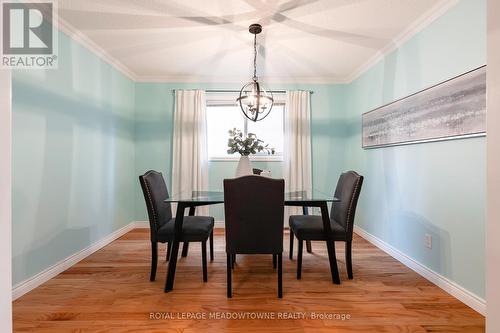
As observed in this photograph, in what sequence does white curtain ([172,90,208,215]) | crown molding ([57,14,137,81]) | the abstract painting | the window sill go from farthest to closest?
the window sill < white curtain ([172,90,208,215]) < crown molding ([57,14,137,81]) < the abstract painting

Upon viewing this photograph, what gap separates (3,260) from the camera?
30.4 inches

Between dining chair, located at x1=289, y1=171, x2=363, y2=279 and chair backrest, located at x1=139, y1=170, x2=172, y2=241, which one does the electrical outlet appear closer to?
dining chair, located at x1=289, y1=171, x2=363, y2=279

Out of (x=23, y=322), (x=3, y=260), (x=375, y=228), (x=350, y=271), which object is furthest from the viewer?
(x=375, y=228)

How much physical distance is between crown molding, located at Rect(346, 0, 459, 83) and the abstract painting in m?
0.60

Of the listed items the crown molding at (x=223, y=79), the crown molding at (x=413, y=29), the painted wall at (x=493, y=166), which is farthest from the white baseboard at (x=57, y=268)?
the crown molding at (x=413, y=29)

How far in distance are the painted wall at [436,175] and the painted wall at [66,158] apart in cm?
334

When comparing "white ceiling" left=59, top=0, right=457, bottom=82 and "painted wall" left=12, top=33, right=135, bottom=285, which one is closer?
"painted wall" left=12, top=33, right=135, bottom=285

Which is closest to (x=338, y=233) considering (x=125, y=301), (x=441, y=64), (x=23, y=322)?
(x=441, y=64)

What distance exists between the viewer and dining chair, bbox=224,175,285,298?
180 cm

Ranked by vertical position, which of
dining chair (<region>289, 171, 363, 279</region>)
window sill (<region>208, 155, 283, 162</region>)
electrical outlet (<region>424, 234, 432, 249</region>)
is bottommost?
electrical outlet (<region>424, 234, 432, 249</region>)

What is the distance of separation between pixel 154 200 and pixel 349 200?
1691 mm

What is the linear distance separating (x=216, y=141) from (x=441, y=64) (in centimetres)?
293

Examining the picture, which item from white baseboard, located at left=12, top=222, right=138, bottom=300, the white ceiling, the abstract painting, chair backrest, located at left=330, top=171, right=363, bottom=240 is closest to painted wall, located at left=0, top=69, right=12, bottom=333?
white baseboard, located at left=12, top=222, right=138, bottom=300

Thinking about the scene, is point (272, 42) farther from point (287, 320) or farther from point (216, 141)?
point (287, 320)
